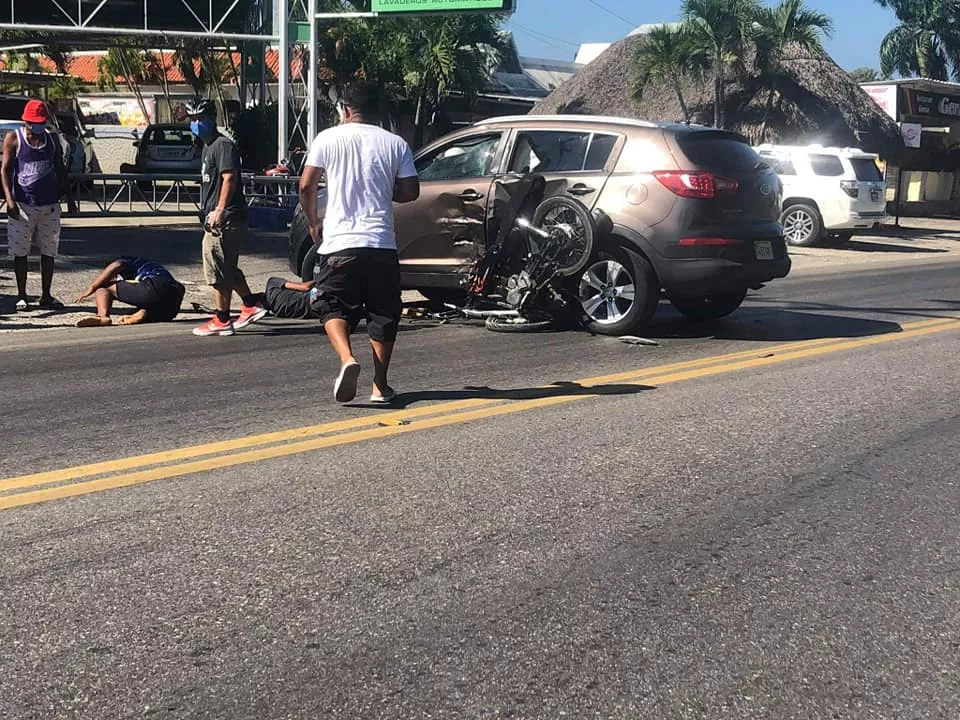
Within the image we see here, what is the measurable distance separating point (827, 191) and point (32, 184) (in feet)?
52.2

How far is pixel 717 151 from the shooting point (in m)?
9.59

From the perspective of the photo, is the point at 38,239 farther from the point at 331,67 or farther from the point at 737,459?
the point at 331,67

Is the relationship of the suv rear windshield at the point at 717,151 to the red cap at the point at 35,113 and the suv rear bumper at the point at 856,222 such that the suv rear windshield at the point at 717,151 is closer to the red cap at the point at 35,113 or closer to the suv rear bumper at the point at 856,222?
the red cap at the point at 35,113

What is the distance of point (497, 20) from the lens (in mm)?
34094

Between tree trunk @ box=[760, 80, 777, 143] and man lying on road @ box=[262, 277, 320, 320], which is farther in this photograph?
tree trunk @ box=[760, 80, 777, 143]

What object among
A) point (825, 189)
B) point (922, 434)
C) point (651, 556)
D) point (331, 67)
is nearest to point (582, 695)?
point (651, 556)

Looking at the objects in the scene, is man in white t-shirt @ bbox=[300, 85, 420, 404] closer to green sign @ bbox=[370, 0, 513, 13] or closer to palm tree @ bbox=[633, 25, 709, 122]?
green sign @ bbox=[370, 0, 513, 13]

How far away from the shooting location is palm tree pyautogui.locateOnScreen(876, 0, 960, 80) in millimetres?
56062

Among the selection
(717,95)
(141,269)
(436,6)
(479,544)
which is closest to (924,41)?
(717,95)

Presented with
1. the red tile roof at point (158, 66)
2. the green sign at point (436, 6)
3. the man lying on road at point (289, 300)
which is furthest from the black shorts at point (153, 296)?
the red tile roof at point (158, 66)

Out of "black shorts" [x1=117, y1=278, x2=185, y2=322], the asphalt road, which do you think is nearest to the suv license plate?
the asphalt road

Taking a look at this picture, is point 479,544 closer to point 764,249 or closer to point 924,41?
point 764,249

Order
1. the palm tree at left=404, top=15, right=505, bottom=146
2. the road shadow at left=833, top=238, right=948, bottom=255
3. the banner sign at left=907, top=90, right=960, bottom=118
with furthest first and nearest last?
1. the banner sign at left=907, top=90, right=960, bottom=118
2. the palm tree at left=404, top=15, right=505, bottom=146
3. the road shadow at left=833, top=238, right=948, bottom=255

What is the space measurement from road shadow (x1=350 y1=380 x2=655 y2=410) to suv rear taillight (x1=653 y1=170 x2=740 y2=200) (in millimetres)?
2351
